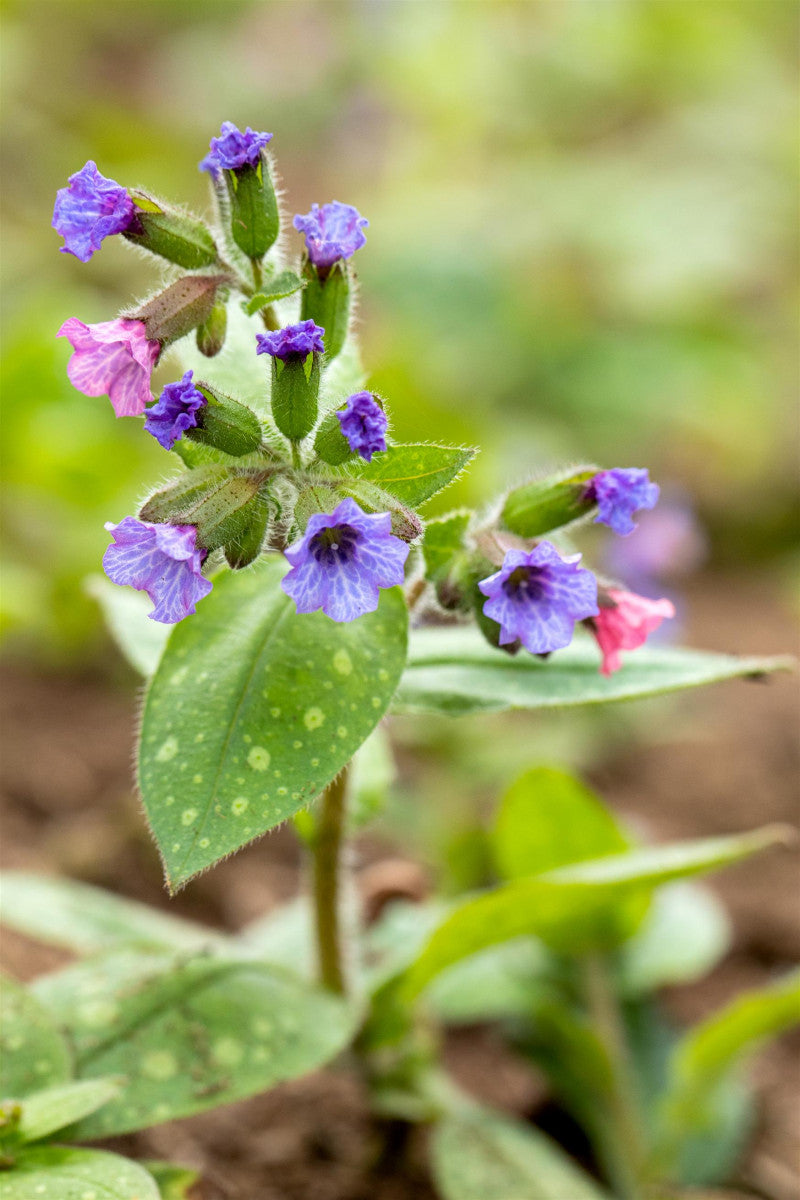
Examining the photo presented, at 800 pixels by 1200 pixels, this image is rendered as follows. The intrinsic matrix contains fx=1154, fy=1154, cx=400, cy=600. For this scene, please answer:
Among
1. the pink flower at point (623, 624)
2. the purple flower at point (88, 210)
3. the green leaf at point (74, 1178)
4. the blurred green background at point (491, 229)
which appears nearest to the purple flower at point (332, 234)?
the purple flower at point (88, 210)

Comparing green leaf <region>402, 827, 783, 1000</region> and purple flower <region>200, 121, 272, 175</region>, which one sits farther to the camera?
green leaf <region>402, 827, 783, 1000</region>

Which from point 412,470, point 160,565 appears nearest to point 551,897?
point 412,470

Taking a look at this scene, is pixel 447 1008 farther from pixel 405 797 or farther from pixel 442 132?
pixel 442 132

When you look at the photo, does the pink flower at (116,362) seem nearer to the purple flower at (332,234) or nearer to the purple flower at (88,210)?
the purple flower at (88,210)

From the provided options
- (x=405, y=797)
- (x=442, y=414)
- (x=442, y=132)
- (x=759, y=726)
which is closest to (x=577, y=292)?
(x=442, y=132)

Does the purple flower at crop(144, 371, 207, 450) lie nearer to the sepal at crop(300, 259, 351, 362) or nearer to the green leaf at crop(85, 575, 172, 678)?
the sepal at crop(300, 259, 351, 362)

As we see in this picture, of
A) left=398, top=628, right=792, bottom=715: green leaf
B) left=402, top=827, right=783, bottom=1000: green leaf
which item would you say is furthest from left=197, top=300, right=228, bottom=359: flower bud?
left=402, top=827, right=783, bottom=1000: green leaf
